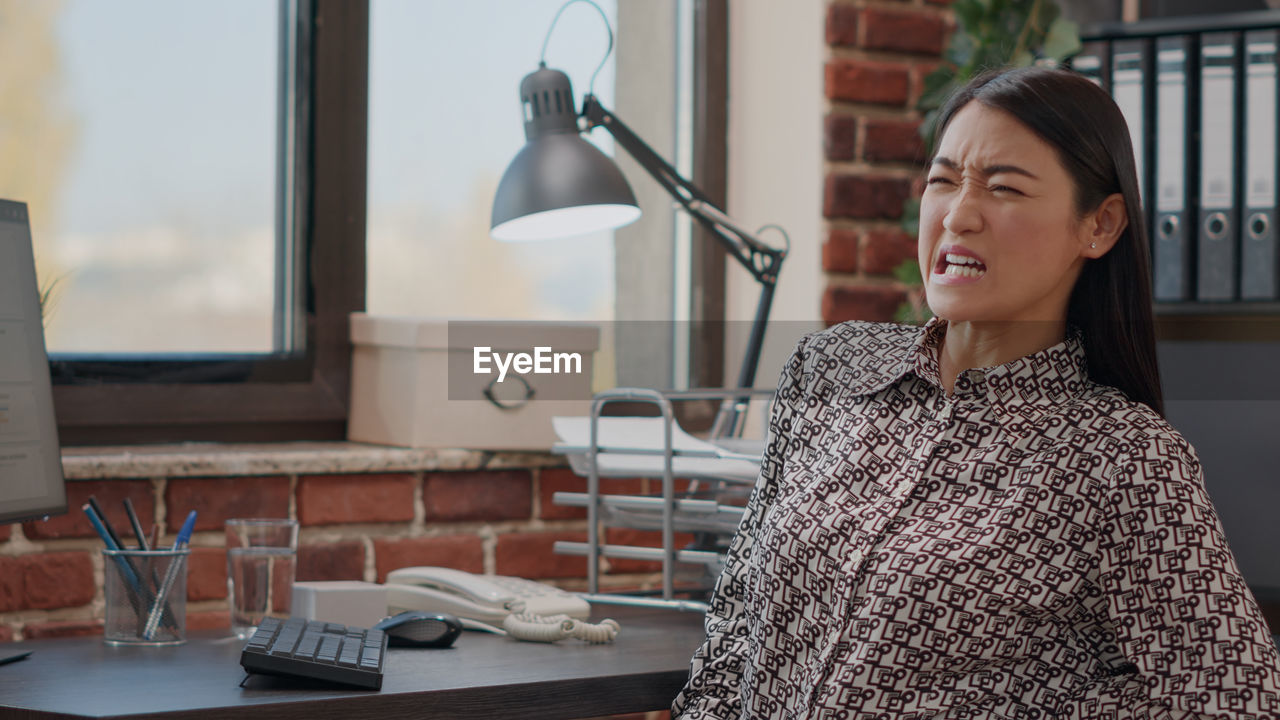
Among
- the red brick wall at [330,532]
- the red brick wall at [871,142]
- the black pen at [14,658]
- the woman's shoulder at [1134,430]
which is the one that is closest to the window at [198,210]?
the red brick wall at [330,532]

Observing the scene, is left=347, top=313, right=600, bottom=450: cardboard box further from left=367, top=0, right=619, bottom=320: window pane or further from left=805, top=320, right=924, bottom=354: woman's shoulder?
left=805, top=320, right=924, bottom=354: woman's shoulder

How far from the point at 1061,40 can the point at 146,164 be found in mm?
1197

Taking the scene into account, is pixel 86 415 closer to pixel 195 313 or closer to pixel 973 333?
pixel 195 313

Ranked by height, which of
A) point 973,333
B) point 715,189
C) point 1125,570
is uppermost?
point 715,189

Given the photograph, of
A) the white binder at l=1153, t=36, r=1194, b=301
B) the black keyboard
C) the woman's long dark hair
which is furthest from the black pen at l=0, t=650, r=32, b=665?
the white binder at l=1153, t=36, r=1194, b=301

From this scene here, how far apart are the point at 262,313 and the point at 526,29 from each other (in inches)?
22.1

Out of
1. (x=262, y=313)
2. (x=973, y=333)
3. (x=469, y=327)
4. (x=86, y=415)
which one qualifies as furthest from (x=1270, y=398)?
(x=86, y=415)

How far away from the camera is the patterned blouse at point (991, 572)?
95 cm

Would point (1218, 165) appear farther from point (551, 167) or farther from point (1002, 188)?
point (551, 167)

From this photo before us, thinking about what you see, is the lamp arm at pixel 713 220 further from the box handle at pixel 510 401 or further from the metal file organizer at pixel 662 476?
the box handle at pixel 510 401

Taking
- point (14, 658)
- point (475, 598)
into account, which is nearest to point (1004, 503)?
point (475, 598)

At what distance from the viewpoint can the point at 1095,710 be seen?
992 mm

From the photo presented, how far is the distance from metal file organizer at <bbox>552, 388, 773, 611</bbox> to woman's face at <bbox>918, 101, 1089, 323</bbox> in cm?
33

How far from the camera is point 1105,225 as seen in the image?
1.09m
